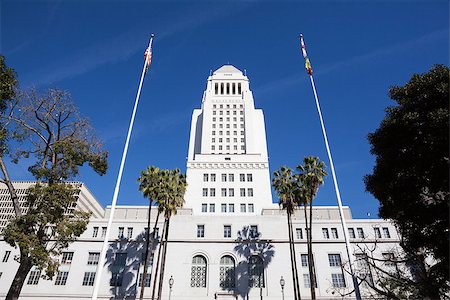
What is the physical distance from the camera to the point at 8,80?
69.3ft

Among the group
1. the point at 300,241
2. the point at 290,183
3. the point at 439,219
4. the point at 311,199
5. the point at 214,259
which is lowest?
the point at 439,219

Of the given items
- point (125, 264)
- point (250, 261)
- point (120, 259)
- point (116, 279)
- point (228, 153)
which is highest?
point (228, 153)

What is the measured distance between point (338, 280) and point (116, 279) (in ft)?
93.2

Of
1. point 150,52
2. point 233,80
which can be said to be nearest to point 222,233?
point 150,52

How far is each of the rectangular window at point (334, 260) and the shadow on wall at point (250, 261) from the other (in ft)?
25.1

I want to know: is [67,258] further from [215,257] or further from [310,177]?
[310,177]

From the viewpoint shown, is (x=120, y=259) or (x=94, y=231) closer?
(x=120, y=259)

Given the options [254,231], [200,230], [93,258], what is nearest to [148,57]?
[200,230]

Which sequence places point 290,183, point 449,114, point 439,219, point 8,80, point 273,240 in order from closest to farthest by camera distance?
point 449,114, point 439,219, point 8,80, point 290,183, point 273,240

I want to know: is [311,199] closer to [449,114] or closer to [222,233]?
[222,233]

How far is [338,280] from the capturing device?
36.6 m

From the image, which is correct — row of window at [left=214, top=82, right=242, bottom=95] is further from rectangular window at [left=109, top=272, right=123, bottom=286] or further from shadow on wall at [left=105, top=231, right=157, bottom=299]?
rectangular window at [left=109, top=272, right=123, bottom=286]

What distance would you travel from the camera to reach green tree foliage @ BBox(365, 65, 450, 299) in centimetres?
1342

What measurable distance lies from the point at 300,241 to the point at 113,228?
26134mm
